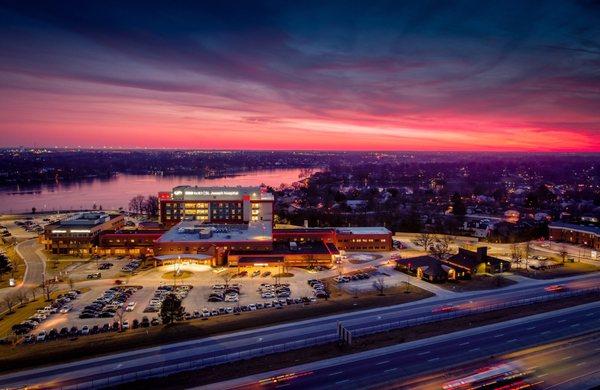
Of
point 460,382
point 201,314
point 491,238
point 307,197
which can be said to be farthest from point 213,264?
point 307,197

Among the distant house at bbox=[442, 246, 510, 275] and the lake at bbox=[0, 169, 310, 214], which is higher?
the distant house at bbox=[442, 246, 510, 275]

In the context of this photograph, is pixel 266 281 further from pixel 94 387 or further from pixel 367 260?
pixel 94 387

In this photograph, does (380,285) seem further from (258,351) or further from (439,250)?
(258,351)

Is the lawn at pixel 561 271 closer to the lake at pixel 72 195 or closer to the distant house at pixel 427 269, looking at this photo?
the distant house at pixel 427 269

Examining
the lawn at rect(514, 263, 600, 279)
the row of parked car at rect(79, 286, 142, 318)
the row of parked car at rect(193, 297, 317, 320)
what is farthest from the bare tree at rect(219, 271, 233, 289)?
the lawn at rect(514, 263, 600, 279)

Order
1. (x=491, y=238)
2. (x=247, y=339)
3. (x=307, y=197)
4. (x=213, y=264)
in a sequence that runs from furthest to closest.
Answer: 1. (x=307, y=197)
2. (x=491, y=238)
3. (x=213, y=264)
4. (x=247, y=339)

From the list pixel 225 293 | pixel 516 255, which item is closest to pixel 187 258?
pixel 225 293

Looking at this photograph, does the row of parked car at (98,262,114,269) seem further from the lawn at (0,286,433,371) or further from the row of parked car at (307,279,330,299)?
the row of parked car at (307,279,330,299)

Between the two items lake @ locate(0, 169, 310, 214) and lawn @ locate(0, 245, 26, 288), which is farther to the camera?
lake @ locate(0, 169, 310, 214)
